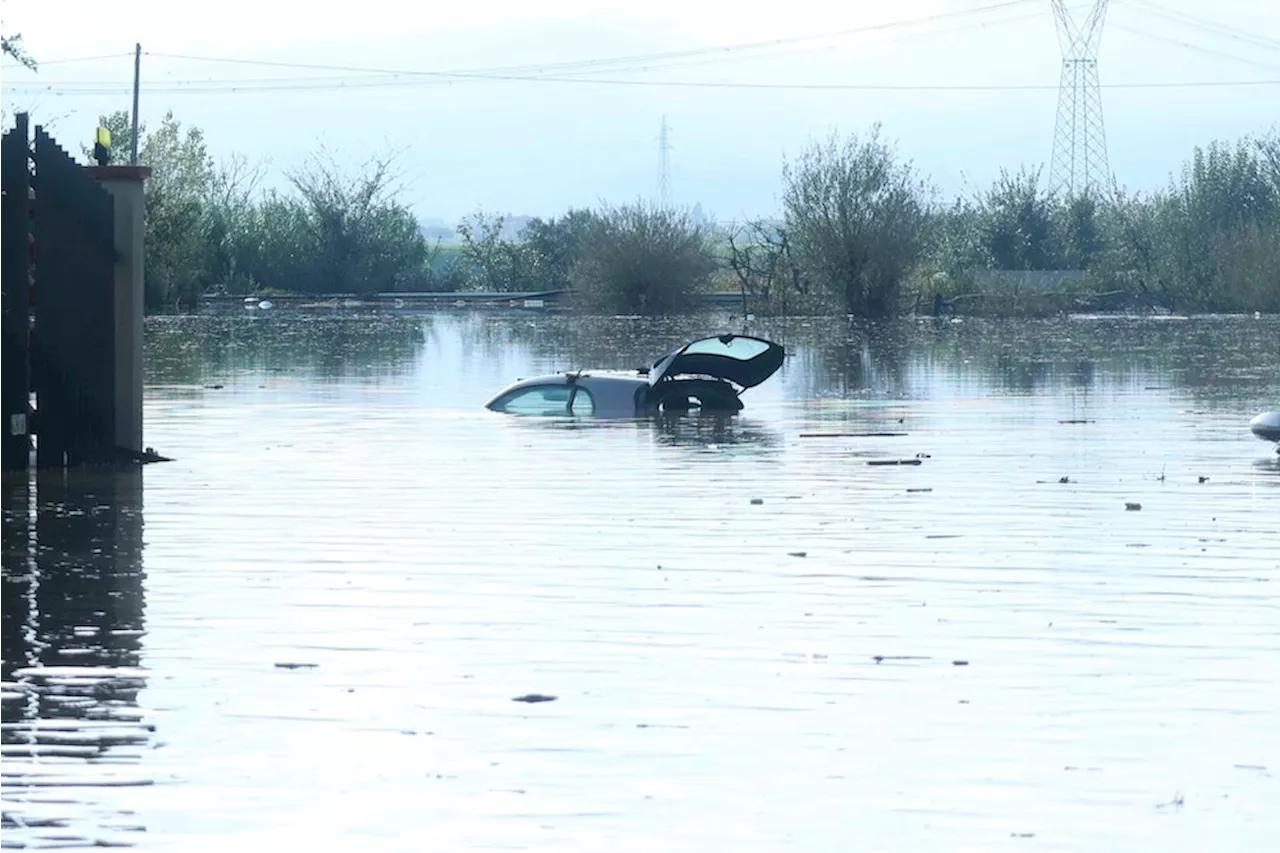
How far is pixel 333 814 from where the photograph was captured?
8.27 meters

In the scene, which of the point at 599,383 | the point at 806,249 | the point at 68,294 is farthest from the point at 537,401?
the point at 806,249

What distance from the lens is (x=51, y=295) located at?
21359mm

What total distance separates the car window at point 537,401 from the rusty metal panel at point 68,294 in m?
10.6

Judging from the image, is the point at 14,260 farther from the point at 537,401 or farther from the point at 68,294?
the point at 537,401

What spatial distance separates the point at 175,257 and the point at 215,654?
7451 centimetres

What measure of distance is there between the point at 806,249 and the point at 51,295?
64.6 meters

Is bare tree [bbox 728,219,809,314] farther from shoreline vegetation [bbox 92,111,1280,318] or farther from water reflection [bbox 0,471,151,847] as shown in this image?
water reflection [bbox 0,471,151,847]

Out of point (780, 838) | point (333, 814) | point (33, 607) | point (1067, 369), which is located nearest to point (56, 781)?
point (333, 814)

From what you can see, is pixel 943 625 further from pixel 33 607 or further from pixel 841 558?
pixel 33 607

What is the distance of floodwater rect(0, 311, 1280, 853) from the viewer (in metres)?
8.31

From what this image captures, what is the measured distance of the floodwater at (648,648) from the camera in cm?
831

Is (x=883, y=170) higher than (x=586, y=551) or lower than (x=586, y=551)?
higher

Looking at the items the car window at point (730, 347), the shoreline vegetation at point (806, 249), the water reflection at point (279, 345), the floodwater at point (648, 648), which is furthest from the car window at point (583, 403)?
the shoreline vegetation at point (806, 249)

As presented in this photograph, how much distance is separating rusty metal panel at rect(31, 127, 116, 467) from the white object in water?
38.6 ft
